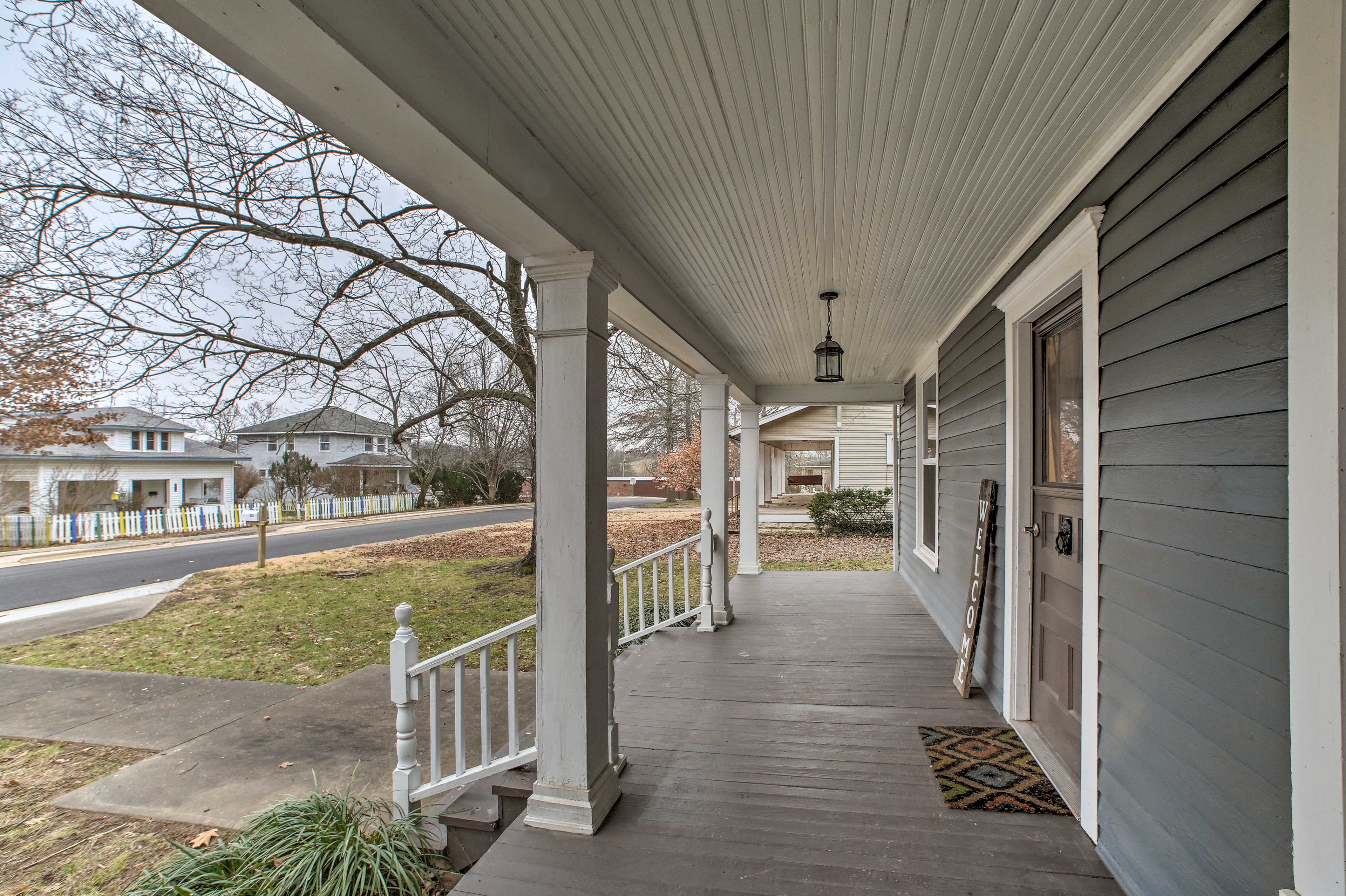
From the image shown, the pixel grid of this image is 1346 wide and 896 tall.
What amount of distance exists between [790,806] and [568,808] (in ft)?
2.98

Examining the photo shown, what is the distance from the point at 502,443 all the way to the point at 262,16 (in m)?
10.6

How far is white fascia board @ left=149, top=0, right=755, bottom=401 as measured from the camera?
1.10 meters

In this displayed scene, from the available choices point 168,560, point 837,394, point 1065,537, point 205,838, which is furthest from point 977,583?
point 168,560

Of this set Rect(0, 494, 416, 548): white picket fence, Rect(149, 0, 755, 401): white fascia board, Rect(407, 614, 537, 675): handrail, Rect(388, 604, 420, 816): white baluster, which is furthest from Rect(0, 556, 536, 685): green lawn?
Rect(149, 0, 755, 401): white fascia board

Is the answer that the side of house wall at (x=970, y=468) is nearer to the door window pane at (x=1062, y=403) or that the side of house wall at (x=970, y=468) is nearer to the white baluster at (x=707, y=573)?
the door window pane at (x=1062, y=403)

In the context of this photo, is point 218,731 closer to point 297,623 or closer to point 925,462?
point 297,623

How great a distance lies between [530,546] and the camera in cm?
1031

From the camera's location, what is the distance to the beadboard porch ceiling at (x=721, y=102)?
1.30m

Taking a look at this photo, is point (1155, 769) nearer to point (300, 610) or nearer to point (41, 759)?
point (41, 759)

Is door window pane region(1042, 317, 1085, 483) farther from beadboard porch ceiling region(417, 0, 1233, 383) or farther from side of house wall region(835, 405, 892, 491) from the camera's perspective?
side of house wall region(835, 405, 892, 491)

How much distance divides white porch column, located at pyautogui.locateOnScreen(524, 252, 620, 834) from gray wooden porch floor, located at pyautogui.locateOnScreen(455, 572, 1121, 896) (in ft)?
0.62

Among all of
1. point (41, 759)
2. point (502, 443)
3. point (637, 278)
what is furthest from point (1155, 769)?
point (502, 443)

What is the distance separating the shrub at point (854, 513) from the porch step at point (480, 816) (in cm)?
1120

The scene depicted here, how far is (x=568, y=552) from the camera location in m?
2.24
